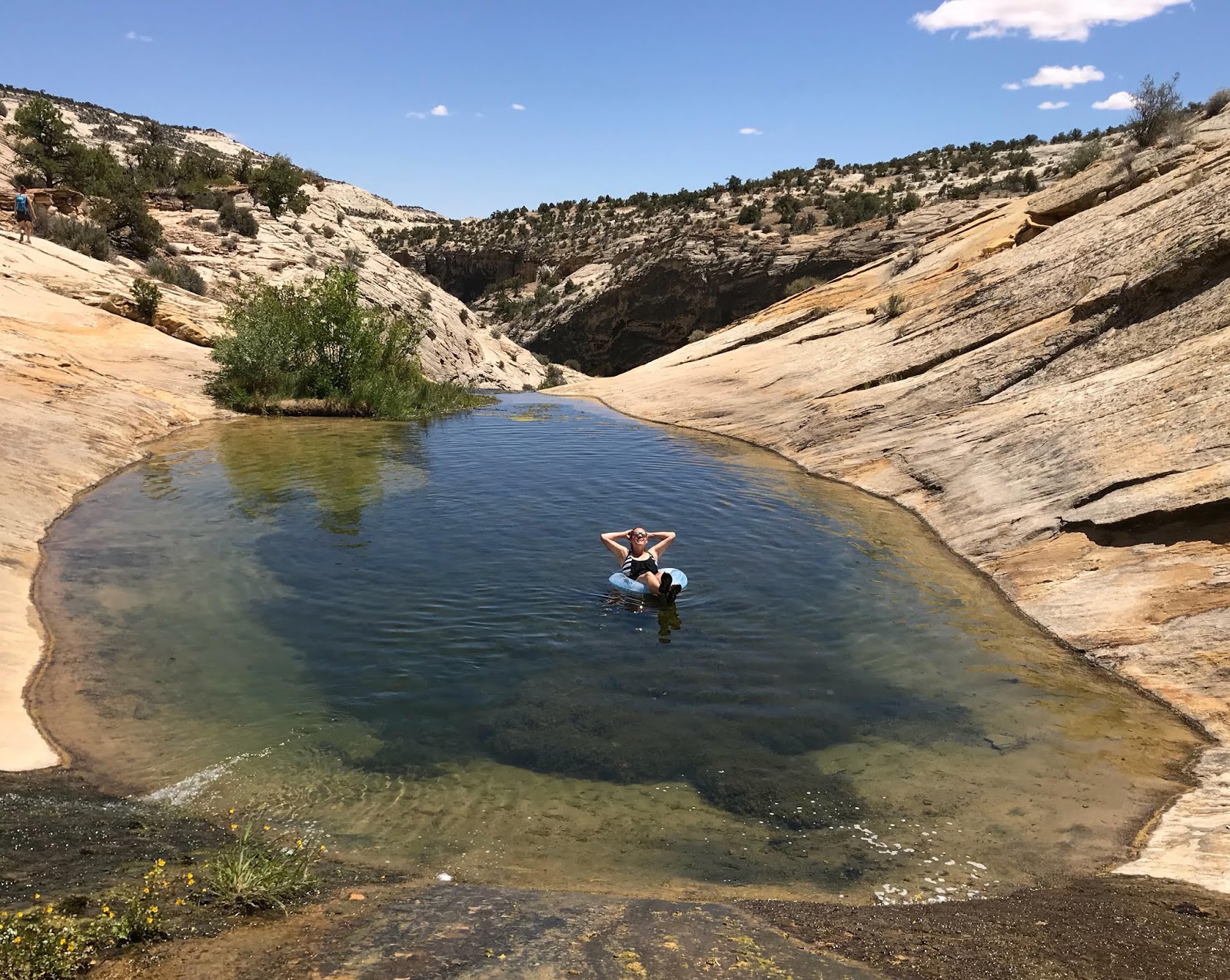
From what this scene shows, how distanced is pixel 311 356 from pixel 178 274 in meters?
10.6

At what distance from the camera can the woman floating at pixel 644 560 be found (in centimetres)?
1127

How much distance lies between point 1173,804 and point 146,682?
9.75 m

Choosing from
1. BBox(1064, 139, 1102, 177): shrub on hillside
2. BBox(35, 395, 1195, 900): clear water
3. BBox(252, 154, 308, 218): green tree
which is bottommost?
BBox(35, 395, 1195, 900): clear water

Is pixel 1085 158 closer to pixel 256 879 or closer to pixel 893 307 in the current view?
pixel 893 307

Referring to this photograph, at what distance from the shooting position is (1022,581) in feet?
39.3

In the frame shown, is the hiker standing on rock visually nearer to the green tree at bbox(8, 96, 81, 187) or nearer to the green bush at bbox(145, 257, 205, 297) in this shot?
the green bush at bbox(145, 257, 205, 297)

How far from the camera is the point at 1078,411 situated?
578 inches

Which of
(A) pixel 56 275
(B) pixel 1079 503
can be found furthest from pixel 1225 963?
(A) pixel 56 275

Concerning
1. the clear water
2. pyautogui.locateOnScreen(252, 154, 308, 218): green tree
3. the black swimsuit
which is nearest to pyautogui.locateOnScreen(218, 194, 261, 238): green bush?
pyautogui.locateOnScreen(252, 154, 308, 218): green tree

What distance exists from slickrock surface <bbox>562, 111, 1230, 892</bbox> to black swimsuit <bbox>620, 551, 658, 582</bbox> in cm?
527

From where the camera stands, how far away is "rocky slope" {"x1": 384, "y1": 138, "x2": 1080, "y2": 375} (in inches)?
2082

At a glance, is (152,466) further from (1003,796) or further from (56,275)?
(1003,796)

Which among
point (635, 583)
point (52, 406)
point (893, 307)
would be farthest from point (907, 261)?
point (52, 406)

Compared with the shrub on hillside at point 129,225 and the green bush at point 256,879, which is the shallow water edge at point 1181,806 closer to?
the green bush at point 256,879
